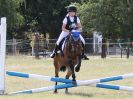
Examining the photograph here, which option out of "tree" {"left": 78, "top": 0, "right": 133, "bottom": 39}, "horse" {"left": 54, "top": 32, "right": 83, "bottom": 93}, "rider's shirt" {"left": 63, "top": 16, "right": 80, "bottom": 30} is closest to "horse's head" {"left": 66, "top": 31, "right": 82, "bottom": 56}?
"horse" {"left": 54, "top": 32, "right": 83, "bottom": 93}

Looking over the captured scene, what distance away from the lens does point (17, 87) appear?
48.1 feet

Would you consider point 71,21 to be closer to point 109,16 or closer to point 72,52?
point 72,52

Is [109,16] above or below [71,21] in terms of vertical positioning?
below

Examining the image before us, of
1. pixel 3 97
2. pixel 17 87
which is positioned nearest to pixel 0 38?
pixel 3 97

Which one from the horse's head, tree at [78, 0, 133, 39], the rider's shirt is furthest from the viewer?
tree at [78, 0, 133, 39]

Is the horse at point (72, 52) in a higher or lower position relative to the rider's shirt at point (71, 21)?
lower

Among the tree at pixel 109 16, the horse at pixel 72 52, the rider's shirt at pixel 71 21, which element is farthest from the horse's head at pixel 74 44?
the tree at pixel 109 16

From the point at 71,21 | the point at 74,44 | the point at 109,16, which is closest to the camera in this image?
the point at 74,44

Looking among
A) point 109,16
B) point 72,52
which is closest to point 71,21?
point 72,52

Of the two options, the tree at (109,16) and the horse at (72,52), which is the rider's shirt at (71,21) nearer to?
the horse at (72,52)

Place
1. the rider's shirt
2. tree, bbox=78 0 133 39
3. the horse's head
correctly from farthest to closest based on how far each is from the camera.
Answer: tree, bbox=78 0 133 39
the rider's shirt
the horse's head

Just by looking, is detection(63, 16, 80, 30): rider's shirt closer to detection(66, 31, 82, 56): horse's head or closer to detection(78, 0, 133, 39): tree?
detection(66, 31, 82, 56): horse's head

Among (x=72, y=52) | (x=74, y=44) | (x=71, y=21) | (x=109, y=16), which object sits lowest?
(x=72, y=52)

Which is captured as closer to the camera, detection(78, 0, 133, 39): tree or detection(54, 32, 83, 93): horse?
detection(54, 32, 83, 93): horse
